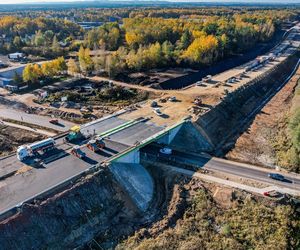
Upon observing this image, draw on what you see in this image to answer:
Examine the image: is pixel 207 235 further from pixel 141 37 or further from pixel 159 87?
pixel 141 37

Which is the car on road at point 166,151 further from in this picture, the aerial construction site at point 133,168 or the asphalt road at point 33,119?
the asphalt road at point 33,119

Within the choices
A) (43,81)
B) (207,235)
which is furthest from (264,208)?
(43,81)

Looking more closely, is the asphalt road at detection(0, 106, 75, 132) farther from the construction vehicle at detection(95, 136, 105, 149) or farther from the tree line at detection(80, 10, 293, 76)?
the tree line at detection(80, 10, 293, 76)

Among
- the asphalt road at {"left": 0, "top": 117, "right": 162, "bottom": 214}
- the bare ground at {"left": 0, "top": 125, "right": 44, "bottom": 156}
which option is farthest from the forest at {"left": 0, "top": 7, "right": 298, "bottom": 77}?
the asphalt road at {"left": 0, "top": 117, "right": 162, "bottom": 214}

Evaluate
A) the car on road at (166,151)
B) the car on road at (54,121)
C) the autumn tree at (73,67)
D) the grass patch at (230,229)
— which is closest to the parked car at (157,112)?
the car on road at (166,151)

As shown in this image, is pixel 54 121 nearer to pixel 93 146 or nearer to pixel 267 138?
pixel 93 146
